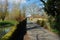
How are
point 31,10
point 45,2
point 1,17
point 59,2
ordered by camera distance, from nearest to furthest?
1. point 59,2
2. point 45,2
3. point 1,17
4. point 31,10

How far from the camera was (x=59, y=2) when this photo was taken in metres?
21.3

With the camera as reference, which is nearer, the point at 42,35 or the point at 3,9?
the point at 42,35

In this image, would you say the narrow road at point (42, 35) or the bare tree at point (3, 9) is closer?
the narrow road at point (42, 35)

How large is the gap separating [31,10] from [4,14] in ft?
71.3

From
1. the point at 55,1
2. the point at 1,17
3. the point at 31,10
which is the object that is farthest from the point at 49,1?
the point at 31,10

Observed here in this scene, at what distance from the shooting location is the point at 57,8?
74.9 feet

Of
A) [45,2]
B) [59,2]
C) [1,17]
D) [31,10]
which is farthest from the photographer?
[31,10]

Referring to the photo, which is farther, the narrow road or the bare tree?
the bare tree

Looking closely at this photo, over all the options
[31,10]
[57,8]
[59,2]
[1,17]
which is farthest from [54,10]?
[31,10]

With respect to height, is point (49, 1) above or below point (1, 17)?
above

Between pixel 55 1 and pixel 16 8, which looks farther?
pixel 16 8

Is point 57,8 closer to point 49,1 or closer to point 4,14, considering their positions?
point 49,1

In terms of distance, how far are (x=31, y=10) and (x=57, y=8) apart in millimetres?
55366

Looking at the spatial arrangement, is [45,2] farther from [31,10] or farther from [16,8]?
[31,10]
